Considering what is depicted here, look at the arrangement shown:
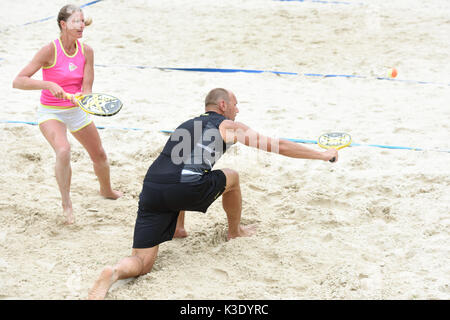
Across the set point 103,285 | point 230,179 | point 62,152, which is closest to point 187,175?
point 230,179

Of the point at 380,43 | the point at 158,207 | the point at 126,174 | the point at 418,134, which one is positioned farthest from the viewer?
the point at 380,43

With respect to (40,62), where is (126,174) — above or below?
below

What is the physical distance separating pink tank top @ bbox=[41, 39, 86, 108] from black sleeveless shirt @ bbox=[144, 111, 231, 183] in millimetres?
1057

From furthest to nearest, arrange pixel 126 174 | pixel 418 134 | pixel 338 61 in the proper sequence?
pixel 338 61 < pixel 418 134 < pixel 126 174

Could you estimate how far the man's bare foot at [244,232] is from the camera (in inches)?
158

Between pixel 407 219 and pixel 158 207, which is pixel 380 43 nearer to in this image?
pixel 407 219

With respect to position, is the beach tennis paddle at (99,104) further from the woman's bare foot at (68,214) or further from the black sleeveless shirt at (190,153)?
the woman's bare foot at (68,214)

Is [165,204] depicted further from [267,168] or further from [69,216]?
[267,168]

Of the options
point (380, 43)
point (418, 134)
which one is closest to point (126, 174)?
point (418, 134)

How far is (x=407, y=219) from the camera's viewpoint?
420cm

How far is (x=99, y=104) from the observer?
4.12 m

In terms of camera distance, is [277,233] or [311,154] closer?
[311,154]

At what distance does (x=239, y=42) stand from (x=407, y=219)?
5146 mm
